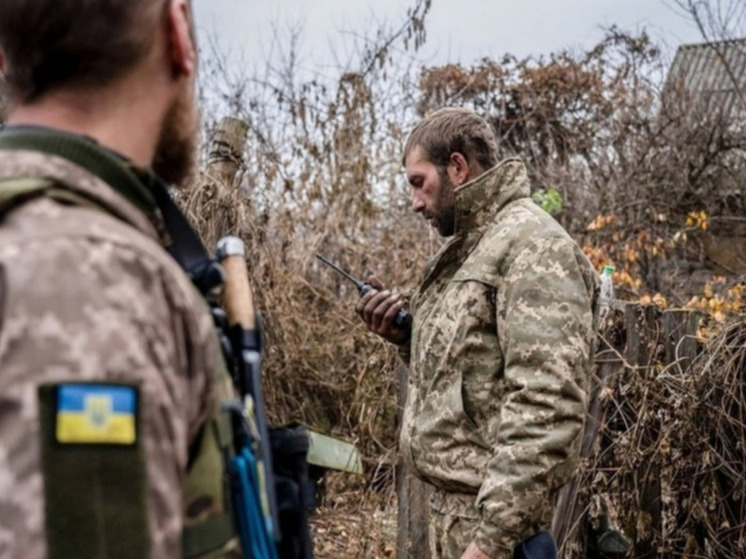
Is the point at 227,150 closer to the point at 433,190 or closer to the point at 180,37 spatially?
the point at 433,190

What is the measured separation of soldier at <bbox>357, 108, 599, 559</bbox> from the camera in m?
2.84

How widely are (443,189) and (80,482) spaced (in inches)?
96.2

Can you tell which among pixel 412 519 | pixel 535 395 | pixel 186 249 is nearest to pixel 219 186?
pixel 412 519

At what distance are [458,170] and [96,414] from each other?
2430mm

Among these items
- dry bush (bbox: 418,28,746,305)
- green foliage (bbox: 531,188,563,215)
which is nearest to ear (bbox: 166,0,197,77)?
dry bush (bbox: 418,28,746,305)

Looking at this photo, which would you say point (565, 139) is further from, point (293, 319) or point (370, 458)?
point (370, 458)

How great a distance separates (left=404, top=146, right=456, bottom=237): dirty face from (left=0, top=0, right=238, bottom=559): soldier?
201 centimetres

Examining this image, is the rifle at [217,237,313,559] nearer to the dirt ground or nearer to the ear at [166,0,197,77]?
the ear at [166,0,197,77]

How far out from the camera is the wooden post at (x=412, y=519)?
4934 millimetres

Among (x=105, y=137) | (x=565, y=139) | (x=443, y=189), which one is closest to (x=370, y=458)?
(x=443, y=189)

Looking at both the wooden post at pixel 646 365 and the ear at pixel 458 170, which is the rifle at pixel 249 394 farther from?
the wooden post at pixel 646 365

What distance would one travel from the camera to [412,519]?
16.4 feet

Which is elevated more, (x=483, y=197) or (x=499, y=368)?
(x=483, y=197)

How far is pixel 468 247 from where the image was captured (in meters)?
3.29
